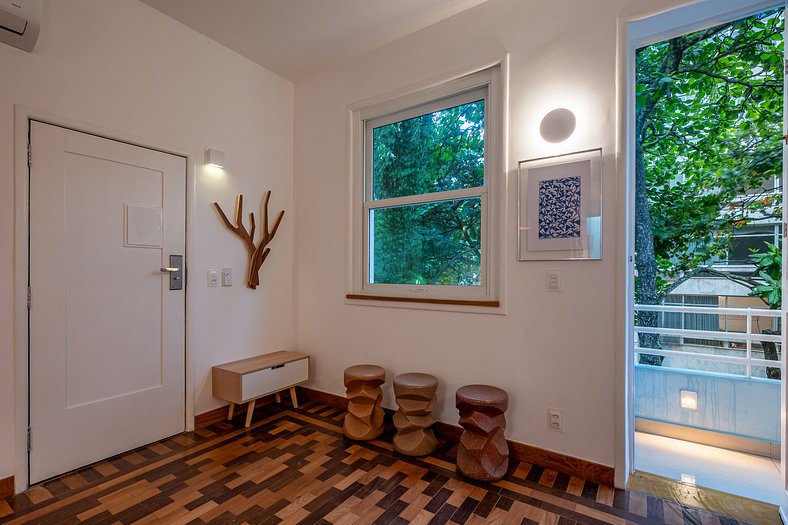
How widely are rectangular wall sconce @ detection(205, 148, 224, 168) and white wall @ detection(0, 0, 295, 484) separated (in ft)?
0.19

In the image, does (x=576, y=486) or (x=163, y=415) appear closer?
(x=576, y=486)

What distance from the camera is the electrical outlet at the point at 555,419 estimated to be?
2.16 meters

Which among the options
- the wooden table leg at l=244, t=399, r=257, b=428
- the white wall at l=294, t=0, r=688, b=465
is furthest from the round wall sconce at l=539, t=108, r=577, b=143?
the wooden table leg at l=244, t=399, r=257, b=428

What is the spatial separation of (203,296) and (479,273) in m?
1.98

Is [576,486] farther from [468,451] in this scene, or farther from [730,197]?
[730,197]

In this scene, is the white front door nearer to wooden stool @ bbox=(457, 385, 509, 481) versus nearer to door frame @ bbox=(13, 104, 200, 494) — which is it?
door frame @ bbox=(13, 104, 200, 494)

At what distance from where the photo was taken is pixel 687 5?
6.06 feet

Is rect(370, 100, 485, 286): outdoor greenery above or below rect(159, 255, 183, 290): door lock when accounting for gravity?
above

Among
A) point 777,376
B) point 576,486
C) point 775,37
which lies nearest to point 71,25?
point 576,486

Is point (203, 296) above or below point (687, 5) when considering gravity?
below

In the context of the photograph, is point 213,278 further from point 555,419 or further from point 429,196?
point 555,419

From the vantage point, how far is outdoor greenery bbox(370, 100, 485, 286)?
8.59ft

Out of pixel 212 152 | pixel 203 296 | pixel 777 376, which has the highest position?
pixel 212 152

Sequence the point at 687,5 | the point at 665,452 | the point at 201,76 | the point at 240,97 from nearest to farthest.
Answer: the point at 687,5 → the point at 665,452 → the point at 201,76 → the point at 240,97
